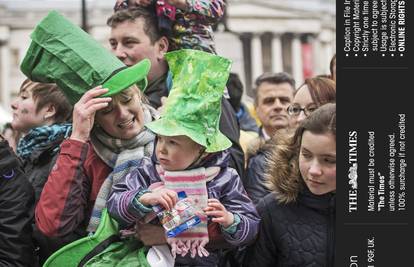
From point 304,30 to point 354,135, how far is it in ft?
197

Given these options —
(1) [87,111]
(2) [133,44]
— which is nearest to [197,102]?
(1) [87,111]

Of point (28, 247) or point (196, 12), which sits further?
point (196, 12)

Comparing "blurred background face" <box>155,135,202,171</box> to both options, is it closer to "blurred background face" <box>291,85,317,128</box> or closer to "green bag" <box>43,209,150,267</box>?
"green bag" <box>43,209,150,267</box>

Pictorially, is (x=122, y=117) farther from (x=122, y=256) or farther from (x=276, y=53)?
(x=276, y=53)

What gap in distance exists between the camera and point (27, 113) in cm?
400

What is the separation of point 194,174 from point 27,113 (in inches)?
56.3

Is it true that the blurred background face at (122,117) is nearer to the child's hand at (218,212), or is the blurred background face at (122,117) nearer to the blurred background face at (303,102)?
the child's hand at (218,212)

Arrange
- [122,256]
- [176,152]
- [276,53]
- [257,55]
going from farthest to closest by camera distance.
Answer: [276,53] < [257,55] < [122,256] < [176,152]

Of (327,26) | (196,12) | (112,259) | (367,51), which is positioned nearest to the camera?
(367,51)

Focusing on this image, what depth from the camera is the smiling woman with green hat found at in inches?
118

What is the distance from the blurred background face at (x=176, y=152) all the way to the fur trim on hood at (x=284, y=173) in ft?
1.50

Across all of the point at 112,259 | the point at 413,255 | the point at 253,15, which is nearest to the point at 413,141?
the point at 413,255

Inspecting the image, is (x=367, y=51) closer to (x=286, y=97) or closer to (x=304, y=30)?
(x=286, y=97)

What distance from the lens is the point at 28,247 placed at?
10.2 ft
